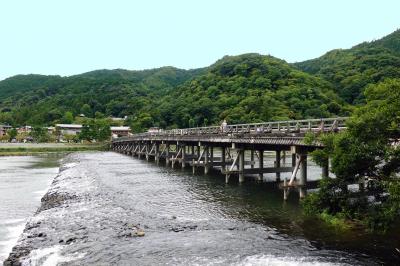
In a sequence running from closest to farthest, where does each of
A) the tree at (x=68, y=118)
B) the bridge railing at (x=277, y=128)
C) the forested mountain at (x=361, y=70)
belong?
the bridge railing at (x=277, y=128) → the forested mountain at (x=361, y=70) → the tree at (x=68, y=118)

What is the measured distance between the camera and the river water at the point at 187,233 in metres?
13.5

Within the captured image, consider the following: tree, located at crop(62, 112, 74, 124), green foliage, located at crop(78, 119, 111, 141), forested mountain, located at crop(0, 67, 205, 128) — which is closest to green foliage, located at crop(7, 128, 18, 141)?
green foliage, located at crop(78, 119, 111, 141)

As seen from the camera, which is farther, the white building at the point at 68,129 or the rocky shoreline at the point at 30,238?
the white building at the point at 68,129

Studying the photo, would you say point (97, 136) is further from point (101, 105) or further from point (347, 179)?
point (347, 179)

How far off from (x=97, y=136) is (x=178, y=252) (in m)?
96.8

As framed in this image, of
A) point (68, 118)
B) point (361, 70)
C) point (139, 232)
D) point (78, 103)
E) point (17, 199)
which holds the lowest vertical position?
point (17, 199)

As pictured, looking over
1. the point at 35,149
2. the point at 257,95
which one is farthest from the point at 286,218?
the point at 257,95

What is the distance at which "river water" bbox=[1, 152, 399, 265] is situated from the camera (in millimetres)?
13461

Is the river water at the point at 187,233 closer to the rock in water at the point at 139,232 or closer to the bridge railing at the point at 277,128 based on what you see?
the rock in water at the point at 139,232

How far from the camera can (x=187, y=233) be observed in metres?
16.7

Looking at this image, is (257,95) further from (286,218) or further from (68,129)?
(286,218)

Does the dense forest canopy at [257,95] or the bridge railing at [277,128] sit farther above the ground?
the dense forest canopy at [257,95]

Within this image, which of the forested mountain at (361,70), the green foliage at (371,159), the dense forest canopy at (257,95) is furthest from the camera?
the forested mountain at (361,70)

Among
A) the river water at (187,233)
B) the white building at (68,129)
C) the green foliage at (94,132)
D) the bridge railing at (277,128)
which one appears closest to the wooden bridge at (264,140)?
the bridge railing at (277,128)
